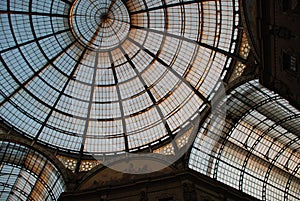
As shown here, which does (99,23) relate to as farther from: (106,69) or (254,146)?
(254,146)

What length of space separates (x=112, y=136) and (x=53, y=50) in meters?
11.0

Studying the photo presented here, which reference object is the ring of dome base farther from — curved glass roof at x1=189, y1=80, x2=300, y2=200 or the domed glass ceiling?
curved glass roof at x1=189, y1=80, x2=300, y2=200

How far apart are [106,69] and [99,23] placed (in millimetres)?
4920

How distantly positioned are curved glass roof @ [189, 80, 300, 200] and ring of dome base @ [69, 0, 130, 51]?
13.1 m

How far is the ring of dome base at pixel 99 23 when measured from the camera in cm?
3688

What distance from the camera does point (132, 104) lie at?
39.2m

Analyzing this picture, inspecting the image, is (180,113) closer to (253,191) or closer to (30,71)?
(253,191)

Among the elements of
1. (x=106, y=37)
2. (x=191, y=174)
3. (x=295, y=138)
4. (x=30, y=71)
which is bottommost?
(x=191, y=174)

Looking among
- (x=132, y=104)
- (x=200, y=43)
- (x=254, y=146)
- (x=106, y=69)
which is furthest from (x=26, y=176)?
(x=254, y=146)

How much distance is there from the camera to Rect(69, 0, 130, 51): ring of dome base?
36.9 m

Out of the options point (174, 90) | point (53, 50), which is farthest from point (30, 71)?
point (174, 90)

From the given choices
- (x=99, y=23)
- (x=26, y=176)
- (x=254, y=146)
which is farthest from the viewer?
(x=254, y=146)

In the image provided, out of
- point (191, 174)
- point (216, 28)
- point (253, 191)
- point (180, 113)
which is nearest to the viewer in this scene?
point (191, 174)

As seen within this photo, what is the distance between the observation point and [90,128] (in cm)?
3909
